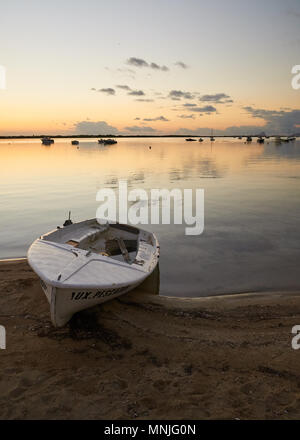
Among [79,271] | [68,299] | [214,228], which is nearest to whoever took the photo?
[68,299]

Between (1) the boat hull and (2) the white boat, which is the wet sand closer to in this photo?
(1) the boat hull

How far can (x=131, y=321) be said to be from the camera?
9336 mm

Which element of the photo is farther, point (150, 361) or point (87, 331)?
point (87, 331)

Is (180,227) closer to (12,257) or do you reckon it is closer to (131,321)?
(12,257)

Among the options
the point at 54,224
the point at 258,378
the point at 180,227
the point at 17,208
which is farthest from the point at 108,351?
the point at 17,208

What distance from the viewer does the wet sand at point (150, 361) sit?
6062 mm

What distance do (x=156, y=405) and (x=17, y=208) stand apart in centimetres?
2537

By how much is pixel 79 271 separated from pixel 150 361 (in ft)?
10.9

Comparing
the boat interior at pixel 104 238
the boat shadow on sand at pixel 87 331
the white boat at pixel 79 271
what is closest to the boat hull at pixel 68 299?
the white boat at pixel 79 271

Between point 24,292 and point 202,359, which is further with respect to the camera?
point 24,292

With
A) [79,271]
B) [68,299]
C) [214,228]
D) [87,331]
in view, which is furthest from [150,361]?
[214,228]

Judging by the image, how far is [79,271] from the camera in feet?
29.5

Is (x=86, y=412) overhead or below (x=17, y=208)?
below

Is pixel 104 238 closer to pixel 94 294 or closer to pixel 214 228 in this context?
pixel 94 294
